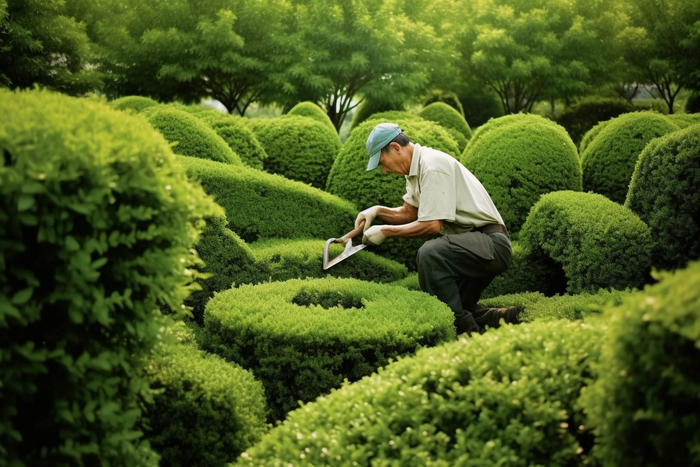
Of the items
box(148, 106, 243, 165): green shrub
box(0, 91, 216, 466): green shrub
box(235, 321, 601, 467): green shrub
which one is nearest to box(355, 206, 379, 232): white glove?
box(148, 106, 243, 165): green shrub

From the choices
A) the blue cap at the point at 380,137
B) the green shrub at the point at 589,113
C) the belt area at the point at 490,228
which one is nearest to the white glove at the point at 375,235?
the blue cap at the point at 380,137

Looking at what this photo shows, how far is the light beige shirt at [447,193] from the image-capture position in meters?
5.31

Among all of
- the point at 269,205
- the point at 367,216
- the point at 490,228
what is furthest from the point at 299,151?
the point at 490,228

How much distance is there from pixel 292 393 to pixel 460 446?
198 cm

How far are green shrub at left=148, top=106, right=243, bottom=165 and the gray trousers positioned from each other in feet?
9.75

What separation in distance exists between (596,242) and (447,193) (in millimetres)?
1373

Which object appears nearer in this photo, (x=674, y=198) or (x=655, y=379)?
(x=655, y=379)

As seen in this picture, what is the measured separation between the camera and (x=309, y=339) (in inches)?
163

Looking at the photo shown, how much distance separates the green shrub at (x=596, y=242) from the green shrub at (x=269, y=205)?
208 cm

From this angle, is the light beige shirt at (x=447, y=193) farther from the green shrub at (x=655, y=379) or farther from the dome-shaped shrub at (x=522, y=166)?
the green shrub at (x=655, y=379)

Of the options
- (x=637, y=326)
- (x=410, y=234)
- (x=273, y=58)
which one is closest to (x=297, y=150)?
(x=410, y=234)

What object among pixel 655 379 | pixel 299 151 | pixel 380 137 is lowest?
pixel 299 151

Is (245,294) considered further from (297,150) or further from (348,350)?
(297,150)

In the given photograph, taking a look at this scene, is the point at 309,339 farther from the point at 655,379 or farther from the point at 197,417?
the point at 655,379
